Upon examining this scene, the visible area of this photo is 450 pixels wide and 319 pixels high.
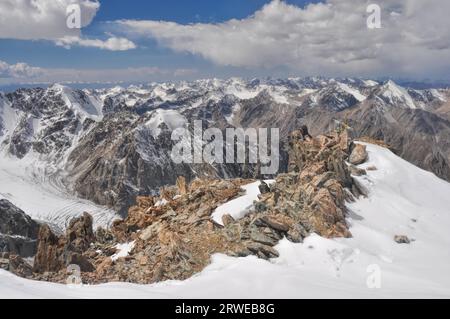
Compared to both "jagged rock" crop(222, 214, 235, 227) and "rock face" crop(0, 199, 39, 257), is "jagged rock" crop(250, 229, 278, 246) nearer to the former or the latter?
"jagged rock" crop(222, 214, 235, 227)

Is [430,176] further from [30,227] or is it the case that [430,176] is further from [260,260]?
[30,227]

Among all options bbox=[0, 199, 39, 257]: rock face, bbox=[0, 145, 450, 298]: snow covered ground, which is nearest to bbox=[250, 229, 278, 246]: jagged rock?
bbox=[0, 145, 450, 298]: snow covered ground

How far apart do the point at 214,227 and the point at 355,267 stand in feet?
42.8

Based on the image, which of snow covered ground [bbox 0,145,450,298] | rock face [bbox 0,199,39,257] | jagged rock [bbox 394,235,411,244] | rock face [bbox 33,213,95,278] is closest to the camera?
snow covered ground [bbox 0,145,450,298]

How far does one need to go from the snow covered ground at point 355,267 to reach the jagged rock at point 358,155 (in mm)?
6259

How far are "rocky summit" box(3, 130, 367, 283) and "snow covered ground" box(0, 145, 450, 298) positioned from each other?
163 centimetres

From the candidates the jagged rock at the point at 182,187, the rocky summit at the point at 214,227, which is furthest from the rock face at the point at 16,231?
the jagged rock at the point at 182,187

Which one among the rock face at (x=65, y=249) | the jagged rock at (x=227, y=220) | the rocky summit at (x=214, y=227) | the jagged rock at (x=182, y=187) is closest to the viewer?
the rocky summit at (x=214, y=227)

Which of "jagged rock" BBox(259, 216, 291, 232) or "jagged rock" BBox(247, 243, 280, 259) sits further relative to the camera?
"jagged rock" BBox(259, 216, 291, 232)

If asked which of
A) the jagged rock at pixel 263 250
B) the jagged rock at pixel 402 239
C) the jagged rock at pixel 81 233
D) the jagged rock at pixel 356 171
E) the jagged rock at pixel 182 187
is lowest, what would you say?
the jagged rock at pixel 81 233

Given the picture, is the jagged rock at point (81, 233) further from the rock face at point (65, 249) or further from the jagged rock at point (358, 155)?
the jagged rock at point (358, 155)

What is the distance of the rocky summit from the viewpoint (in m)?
36.0

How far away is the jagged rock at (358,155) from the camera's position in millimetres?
56938
